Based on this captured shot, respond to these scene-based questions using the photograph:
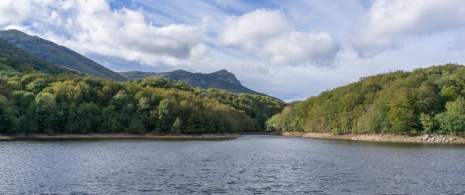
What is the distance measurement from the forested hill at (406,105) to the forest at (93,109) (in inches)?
2187

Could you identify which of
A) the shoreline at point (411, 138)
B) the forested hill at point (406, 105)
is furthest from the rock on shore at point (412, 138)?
the forested hill at point (406, 105)

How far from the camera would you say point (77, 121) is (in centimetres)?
13138

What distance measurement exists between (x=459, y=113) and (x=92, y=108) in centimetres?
12283

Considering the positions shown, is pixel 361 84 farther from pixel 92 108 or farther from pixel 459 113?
pixel 92 108

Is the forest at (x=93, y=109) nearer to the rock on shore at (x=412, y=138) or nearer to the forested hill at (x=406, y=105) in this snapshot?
the forested hill at (x=406, y=105)

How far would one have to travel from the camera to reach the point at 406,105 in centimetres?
11994

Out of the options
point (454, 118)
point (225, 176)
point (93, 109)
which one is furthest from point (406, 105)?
point (93, 109)

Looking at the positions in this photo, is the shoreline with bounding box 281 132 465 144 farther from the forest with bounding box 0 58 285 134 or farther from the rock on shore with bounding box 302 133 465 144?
the forest with bounding box 0 58 285 134

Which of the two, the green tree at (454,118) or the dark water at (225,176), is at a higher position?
the green tree at (454,118)

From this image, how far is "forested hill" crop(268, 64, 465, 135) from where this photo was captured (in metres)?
113

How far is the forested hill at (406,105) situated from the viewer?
371 ft

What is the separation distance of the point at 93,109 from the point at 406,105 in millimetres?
111236

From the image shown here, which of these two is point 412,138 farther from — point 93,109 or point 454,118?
point 93,109

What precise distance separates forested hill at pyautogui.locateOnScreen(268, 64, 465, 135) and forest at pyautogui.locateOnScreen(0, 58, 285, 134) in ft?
182
